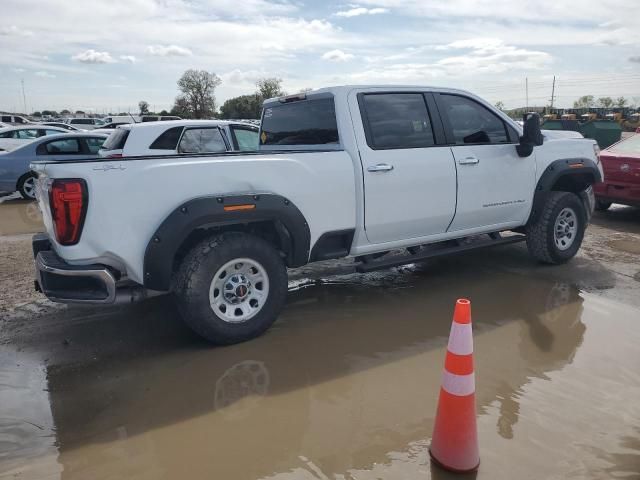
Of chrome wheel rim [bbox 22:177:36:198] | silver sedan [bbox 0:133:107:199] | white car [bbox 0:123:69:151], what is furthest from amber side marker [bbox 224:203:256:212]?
white car [bbox 0:123:69:151]

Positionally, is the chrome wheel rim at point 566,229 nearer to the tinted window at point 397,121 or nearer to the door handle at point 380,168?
the tinted window at point 397,121

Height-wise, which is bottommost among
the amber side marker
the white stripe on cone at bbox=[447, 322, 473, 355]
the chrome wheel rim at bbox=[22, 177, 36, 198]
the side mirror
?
the white stripe on cone at bbox=[447, 322, 473, 355]

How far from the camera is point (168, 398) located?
3.29m

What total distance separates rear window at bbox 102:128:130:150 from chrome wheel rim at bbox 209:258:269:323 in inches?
215

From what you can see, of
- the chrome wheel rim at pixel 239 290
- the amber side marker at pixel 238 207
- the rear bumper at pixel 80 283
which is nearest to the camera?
the rear bumper at pixel 80 283

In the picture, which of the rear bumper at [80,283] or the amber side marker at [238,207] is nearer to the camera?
the rear bumper at [80,283]

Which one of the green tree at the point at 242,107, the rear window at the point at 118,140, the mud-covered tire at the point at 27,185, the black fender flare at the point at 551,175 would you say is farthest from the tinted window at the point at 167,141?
the green tree at the point at 242,107

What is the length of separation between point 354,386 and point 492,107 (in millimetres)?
3462

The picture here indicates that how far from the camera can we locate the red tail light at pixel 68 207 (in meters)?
3.27

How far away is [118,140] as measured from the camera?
8633 mm

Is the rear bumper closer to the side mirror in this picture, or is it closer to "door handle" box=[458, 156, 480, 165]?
"door handle" box=[458, 156, 480, 165]

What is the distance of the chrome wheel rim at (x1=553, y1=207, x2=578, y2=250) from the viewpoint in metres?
6.01

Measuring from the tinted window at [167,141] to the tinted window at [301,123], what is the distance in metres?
3.14

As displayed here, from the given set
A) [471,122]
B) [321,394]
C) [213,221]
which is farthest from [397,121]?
[321,394]
